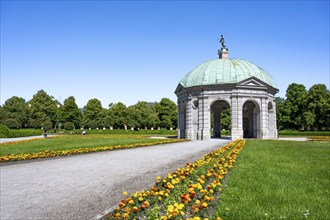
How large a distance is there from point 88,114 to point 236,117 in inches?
2653

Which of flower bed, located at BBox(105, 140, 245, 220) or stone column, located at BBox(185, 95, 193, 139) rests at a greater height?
stone column, located at BBox(185, 95, 193, 139)

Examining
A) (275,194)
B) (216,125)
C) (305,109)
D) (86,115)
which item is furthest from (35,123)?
(275,194)

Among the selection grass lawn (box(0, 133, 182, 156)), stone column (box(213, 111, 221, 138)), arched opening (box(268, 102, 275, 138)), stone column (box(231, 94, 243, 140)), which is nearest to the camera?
grass lawn (box(0, 133, 182, 156))

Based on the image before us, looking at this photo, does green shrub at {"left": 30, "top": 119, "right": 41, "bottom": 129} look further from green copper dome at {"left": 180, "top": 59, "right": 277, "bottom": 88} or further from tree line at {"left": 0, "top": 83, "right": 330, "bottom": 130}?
green copper dome at {"left": 180, "top": 59, "right": 277, "bottom": 88}

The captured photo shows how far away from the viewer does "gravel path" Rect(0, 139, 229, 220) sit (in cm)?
712

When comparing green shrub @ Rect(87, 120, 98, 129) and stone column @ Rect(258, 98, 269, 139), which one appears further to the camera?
green shrub @ Rect(87, 120, 98, 129)

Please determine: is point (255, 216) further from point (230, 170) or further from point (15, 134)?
point (15, 134)

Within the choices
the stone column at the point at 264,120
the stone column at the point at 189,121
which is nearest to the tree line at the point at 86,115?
the stone column at the point at 264,120

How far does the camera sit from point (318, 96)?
61.3 meters

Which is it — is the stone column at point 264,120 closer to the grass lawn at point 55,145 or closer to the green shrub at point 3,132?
the grass lawn at point 55,145

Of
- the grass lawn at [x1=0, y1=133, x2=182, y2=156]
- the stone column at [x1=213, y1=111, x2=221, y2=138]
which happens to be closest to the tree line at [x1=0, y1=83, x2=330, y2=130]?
the stone column at [x1=213, y1=111, x2=221, y2=138]

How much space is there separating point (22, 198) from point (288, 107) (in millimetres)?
71087

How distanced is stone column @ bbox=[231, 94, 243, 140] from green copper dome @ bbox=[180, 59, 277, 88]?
2699 millimetres

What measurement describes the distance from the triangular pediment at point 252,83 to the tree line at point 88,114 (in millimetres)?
55499
